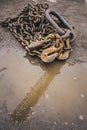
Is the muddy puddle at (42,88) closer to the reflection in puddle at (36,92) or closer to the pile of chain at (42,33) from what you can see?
the reflection in puddle at (36,92)

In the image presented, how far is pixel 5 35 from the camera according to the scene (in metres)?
4.95

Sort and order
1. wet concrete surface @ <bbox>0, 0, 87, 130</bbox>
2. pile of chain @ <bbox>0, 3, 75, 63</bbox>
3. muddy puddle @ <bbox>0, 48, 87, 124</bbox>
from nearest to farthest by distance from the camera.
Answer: wet concrete surface @ <bbox>0, 0, 87, 130</bbox>, muddy puddle @ <bbox>0, 48, 87, 124</bbox>, pile of chain @ <bbox>0, 3, 75, 63</bbox>

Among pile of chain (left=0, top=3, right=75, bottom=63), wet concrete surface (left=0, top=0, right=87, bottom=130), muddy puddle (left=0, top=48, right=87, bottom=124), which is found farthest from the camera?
pile of chain (left=0, top=3, right=75, bottom=63)

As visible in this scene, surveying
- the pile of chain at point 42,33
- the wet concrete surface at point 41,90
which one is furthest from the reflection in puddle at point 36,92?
the pile of chain at point 42,33

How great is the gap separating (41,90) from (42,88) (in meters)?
0.05

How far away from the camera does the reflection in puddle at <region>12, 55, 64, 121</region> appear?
10.7ft

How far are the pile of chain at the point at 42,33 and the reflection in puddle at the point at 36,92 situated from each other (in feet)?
0.48

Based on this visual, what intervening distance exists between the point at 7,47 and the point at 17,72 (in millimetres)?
817

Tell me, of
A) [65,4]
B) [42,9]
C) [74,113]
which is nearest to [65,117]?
[74,113]

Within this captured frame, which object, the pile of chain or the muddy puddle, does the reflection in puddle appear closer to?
the muddy puddle

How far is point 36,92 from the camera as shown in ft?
11.9

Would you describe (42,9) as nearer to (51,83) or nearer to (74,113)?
(51,83)

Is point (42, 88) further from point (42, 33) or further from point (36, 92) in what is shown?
point (42, 33)

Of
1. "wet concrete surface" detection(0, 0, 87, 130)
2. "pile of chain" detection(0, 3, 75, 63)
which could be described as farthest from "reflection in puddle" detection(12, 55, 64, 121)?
"pile of chain" detection(0, 3, 75, 63)
